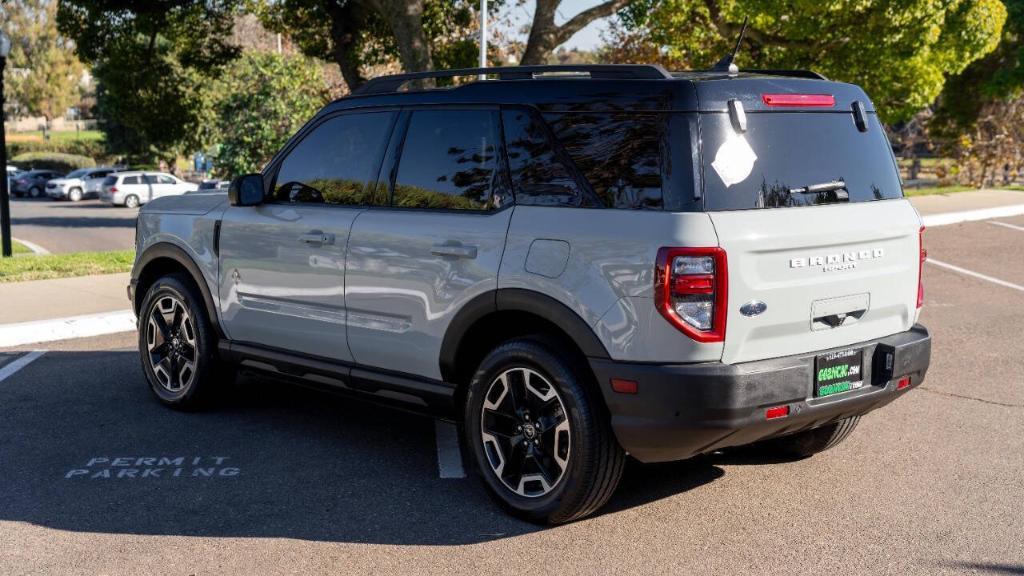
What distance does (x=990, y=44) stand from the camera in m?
22.9

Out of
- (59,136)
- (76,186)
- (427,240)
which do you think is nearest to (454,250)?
(427,240)

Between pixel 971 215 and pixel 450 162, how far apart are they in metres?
16.7

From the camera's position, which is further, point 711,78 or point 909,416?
point 909,416

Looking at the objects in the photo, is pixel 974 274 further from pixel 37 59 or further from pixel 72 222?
pixel 37 59

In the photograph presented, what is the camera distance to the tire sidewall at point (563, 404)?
4.59 meters

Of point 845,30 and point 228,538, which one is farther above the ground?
point 845,30

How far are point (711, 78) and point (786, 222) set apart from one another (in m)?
0.74

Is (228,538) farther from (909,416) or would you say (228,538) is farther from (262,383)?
(909,416)

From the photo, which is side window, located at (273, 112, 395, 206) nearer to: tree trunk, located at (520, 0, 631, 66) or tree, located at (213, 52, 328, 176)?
tree trunk, located at (520, 0, 631, 66)

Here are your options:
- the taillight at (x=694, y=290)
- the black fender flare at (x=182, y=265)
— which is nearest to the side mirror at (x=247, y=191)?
the black fender flare at (x=182, y=265)

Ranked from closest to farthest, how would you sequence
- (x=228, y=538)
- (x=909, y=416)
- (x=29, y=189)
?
(x=228, y=538), (x=909, y=416), (x=29, y=189)

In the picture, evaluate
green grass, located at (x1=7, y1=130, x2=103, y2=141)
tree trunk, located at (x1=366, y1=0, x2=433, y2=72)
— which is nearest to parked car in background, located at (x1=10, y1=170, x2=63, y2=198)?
green grass, located at (x1=7, y1=130, x2=103, y2=141)

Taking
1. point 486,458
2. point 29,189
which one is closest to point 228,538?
point 486,458

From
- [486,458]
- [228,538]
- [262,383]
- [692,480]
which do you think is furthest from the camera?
[262,383]
